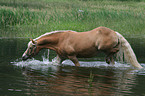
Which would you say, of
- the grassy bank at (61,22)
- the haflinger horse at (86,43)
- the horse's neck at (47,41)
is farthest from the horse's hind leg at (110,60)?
the grassy bank at (61,22)

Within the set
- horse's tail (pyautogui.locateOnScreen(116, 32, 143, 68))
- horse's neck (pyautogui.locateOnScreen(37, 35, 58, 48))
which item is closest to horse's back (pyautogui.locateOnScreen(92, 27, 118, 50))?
horse's tail (pyautogui.locateOnScreen(116, 32, 143, 68))

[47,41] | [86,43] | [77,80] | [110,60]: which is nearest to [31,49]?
[47,41]

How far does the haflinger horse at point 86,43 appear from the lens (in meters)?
10.3

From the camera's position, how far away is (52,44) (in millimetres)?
10625

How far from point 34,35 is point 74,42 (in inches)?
436

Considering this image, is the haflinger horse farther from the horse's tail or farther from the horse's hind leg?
the horse's hind leg

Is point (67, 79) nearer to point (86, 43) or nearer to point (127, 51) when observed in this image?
point (86, 43)

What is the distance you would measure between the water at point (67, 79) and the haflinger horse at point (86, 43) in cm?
45

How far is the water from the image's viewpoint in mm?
6516

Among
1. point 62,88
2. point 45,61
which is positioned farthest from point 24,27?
point 62,88

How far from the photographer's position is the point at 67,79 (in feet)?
26.4

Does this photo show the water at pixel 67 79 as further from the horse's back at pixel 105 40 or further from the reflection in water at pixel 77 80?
the horse's back at pixel 105 40

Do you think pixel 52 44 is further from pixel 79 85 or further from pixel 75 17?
pixel 75 17

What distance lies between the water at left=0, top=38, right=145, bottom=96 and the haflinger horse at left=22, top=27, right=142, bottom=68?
448 mm
